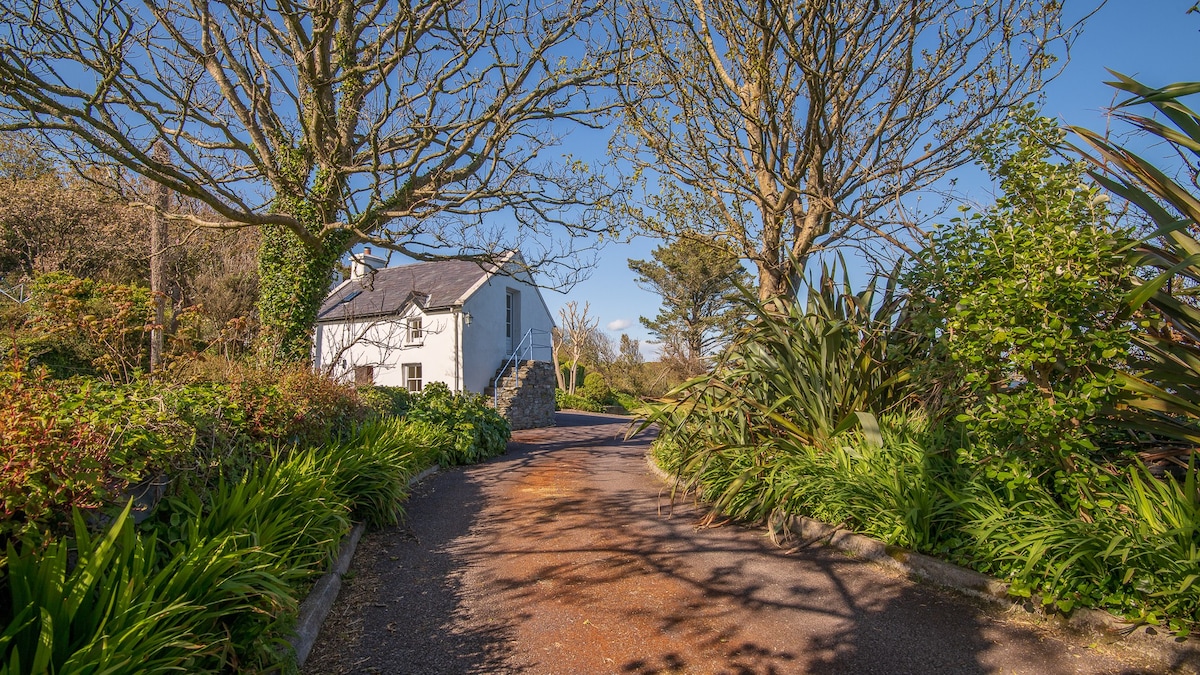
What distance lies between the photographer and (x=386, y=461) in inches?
266

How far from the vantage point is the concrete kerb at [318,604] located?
11.3 feet

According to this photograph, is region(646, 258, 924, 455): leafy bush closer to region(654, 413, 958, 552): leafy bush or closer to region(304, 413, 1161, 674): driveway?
region(654, 413, 958, 552): leafy bush

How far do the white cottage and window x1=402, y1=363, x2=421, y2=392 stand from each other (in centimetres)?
3

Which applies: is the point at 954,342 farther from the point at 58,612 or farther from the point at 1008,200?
the point at 58,612

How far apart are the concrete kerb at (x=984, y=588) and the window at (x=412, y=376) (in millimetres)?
Result: 17956

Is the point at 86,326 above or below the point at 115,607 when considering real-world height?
above

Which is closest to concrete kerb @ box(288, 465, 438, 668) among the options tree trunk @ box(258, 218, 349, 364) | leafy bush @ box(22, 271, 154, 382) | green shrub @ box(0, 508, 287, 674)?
green shrub @ box(0, 508, 287, 674)

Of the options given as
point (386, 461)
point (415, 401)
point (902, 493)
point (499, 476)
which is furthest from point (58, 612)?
point (415, 401)

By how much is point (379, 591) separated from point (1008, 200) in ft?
16.6

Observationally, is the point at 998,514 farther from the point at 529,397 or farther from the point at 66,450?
the point at 529,397

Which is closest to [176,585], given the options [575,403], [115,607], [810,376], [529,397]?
[115,607]

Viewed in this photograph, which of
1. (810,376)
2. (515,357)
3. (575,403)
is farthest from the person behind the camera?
(575,403)

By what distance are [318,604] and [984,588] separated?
415 cm

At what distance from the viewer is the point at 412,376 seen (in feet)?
72.9
